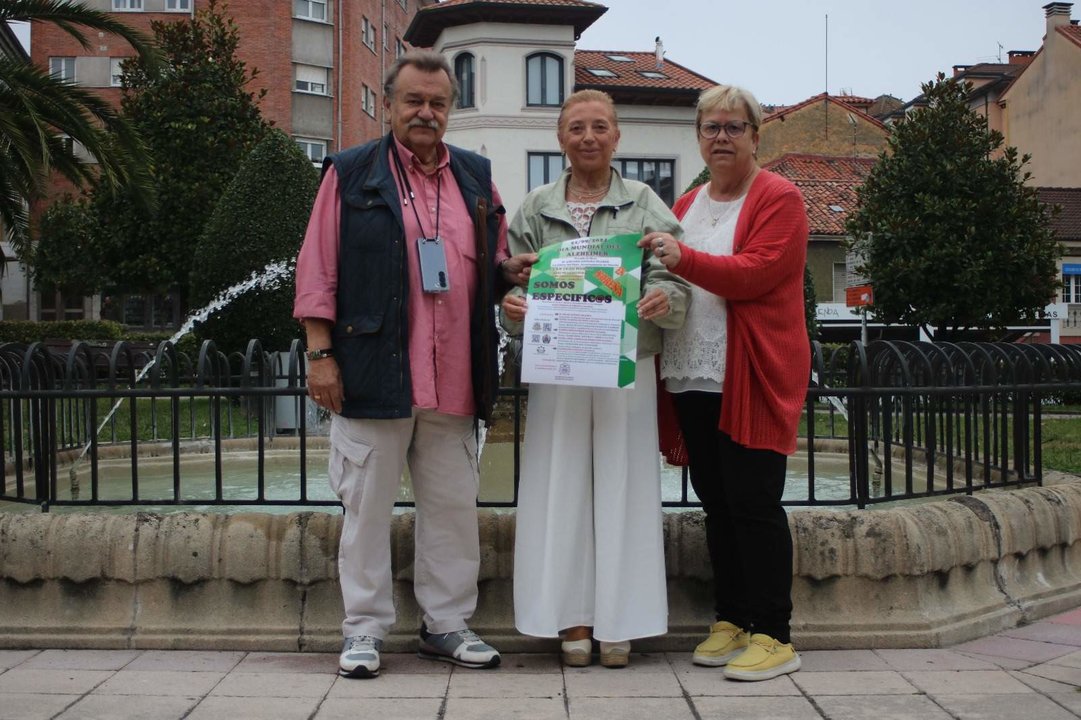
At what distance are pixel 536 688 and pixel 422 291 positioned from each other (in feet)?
4.58

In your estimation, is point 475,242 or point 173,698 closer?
point 173,698

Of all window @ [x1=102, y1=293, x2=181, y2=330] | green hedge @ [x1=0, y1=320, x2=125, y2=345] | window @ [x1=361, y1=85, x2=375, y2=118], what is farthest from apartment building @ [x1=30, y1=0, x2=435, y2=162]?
green hedge @ [x1=0, y1=320, x2=125, y2=345]

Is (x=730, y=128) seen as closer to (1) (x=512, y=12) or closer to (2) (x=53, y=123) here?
(2) (x=53, y=123)

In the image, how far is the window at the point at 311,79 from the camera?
44.8 m

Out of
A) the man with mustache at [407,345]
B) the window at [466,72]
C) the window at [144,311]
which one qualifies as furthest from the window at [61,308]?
the man with mustache at [407,345]

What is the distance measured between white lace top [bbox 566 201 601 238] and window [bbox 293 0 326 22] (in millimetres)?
43554

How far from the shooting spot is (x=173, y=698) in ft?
11.9

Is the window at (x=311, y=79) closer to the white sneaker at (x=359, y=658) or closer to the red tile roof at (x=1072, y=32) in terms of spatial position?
the red tile roof at (x=1072, y=32)

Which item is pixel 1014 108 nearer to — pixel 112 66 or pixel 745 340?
pixel 112 66

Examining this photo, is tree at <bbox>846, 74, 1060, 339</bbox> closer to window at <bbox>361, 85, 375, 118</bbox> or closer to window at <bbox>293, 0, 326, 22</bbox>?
window at <bbox>293, 0, 326, 22</bbox>

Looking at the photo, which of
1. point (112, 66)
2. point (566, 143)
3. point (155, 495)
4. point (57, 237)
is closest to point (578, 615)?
point (566, 143)

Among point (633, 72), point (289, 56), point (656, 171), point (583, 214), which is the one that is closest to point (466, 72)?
point (633, 72)

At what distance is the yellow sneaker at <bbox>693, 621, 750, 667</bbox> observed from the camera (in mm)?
4023

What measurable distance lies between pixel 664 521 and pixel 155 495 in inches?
136
